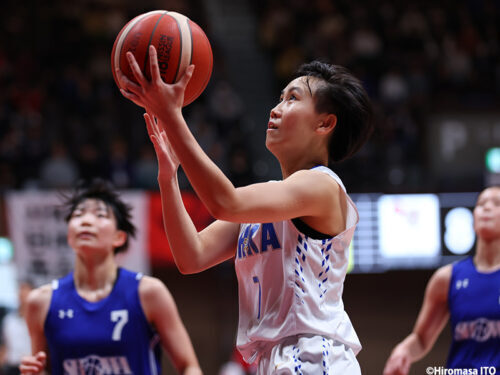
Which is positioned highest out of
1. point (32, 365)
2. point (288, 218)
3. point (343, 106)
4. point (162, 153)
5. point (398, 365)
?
point (343, 106)

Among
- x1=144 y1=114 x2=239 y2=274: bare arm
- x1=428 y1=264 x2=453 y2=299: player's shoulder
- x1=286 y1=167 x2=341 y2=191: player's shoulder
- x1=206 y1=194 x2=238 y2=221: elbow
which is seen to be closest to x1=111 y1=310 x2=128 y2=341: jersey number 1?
x1=144 y1=114 x2=239 y2=274: bare arm

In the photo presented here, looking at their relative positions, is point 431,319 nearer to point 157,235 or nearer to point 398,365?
point 398,365

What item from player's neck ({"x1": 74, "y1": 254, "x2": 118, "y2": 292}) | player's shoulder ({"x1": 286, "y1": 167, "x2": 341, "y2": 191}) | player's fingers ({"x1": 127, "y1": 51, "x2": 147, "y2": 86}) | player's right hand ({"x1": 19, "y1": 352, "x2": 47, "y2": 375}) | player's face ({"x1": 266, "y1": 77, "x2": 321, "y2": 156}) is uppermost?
player's fingers ({"x1": 127, "y1": 51, "x2": 147, "y2": 86})

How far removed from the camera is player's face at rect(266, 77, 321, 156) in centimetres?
259

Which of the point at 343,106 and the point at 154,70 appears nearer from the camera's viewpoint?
the point at 154,70

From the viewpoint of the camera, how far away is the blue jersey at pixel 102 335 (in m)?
3.58

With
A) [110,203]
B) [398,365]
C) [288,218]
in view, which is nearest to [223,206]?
[288,218]

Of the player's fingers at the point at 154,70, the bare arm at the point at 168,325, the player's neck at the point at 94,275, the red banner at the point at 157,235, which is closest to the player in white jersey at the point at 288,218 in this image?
the player's fingers at the point at 154,70

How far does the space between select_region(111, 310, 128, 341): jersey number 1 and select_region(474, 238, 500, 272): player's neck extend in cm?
205

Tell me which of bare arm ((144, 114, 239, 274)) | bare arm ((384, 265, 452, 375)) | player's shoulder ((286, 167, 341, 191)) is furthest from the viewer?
bare arm ((384, 265, 452, 375))

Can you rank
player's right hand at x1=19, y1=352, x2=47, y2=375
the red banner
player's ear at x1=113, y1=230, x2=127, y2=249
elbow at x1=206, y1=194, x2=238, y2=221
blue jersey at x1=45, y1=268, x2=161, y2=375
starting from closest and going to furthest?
elbow at x1=206, y1=194, x2=238, y2=221, player's right hand at x1=19, y1=352, x2=47, y2=375, blue jersey at x1=45, y1=268, x2=161, y2=375, player's ear at x1=113, y1=230, x2=127, y2=249, the red banner

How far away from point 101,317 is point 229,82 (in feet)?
29.4

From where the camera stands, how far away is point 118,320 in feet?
12.0

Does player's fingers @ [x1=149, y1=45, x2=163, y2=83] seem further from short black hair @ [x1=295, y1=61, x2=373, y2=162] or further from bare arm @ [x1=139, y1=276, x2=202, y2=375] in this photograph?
bare arm @ [x1=139, y1=276, x2=202, y2=375]
